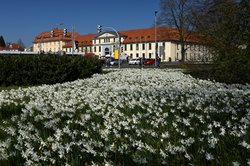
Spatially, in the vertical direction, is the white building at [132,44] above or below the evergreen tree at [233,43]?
above

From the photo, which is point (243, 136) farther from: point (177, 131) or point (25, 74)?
point (25, 74)

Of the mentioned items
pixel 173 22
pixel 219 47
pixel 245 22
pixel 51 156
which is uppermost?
pixel 173 22

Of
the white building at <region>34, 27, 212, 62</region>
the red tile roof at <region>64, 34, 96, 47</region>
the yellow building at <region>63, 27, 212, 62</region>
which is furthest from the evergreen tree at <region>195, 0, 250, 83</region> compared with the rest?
the red tile roof at <region>64, 34, 96, 47</region>

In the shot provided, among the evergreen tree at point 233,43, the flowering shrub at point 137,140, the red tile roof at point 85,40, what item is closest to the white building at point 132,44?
the red tile roof at point 85,40

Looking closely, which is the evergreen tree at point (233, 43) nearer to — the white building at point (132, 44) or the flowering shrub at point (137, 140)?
the flowering shrub at point (137, 140)

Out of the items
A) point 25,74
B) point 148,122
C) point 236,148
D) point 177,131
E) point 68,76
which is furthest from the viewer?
point 68,76

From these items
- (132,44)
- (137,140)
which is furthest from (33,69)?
(132,44)

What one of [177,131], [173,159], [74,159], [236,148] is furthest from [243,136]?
[74,159]

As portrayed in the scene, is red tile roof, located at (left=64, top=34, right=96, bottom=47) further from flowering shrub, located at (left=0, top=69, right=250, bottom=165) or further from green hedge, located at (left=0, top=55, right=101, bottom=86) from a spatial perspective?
flowering shrub, located at (left=0, top=69, right=250, bottom=165)

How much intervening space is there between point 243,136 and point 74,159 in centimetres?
195

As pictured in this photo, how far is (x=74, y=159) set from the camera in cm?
319

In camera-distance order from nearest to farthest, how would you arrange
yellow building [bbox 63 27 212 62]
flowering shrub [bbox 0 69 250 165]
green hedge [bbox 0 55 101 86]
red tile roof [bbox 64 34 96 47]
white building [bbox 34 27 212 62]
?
flowering shrub [bbox 0 69 250 165] → green hedge [bbox 0 55 101 86] → white building [bbox 34 27 212 62] → yellow building [bbox 63 27 212 62] → red tile roof [bbox 64 34 96 47]

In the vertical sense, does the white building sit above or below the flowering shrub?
above

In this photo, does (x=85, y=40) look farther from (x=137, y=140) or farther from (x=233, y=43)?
(x=137, y=140)
